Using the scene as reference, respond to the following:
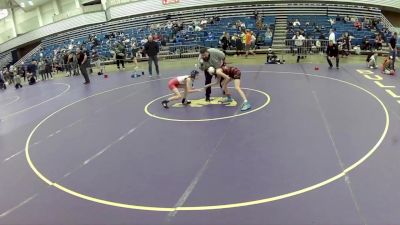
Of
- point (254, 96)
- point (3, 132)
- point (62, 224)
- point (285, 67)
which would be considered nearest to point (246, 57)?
point (285, 67)

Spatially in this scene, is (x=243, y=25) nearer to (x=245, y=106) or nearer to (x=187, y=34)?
(x=187, y=34)

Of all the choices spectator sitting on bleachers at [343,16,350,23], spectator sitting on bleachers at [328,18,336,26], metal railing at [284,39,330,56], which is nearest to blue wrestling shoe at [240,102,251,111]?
metal railing at [284,39,330,56]

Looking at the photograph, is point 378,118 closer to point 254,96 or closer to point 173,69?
point 254,96

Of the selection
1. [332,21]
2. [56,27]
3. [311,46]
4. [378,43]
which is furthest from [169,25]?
[378,43]

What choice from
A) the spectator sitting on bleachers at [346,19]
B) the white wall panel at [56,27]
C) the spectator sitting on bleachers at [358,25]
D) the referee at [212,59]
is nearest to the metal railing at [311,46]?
the spectator sitting on bleachers at [358,25]

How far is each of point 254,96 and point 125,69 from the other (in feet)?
36.3

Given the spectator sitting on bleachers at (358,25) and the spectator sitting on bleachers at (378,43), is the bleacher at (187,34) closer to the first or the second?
the spectator sitting on bleachers at (358,25)

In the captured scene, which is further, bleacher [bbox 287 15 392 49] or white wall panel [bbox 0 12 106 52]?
white wall panel [bbox 0 12 106 52]

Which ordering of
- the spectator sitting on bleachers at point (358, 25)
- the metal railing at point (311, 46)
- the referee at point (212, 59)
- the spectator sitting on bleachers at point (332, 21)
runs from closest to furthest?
1. the referee at point (212, 59)
2. the metal railing at point (311, 46)
3. the spectator sitting on bleachers at point (358, 25)
4. the spectator sitting on bleachers at point (332, 21)

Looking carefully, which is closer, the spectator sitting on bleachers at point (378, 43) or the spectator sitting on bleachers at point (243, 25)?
the spectator sitting on bleachers at point (378, 43)

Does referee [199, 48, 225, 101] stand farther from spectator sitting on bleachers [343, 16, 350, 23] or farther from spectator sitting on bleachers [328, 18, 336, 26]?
spectator sitting on bleachers [343, 16, 350, 23]

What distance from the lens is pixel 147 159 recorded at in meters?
7.52

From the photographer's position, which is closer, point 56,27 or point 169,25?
point 169,25

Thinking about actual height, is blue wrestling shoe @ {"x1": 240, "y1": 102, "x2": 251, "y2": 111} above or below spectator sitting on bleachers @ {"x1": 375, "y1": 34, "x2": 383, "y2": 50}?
below
